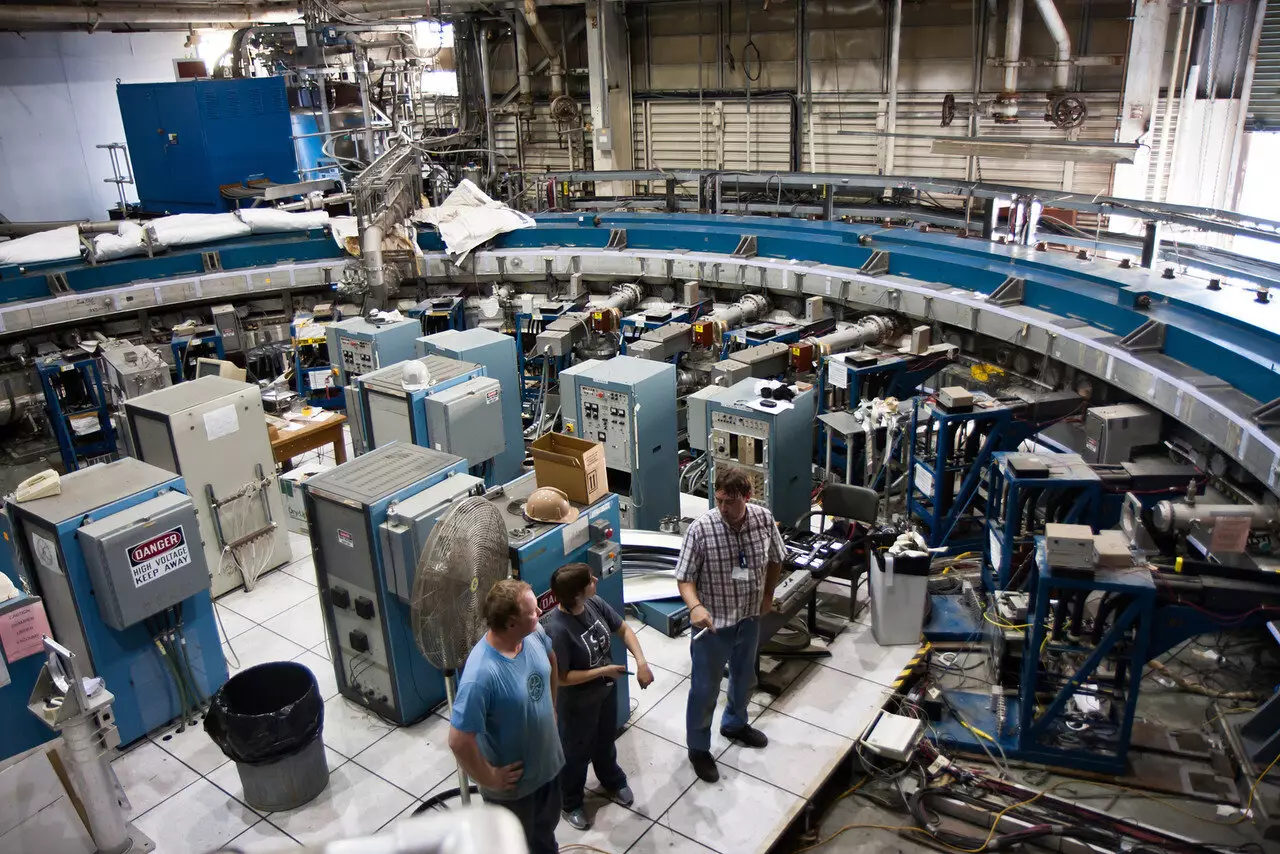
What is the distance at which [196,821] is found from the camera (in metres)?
3.88

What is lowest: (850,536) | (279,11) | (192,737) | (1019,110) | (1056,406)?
(192,737)

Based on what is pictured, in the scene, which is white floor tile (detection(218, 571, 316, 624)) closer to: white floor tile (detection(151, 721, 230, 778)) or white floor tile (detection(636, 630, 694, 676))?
white floor tile (detection(151, 721, 230, 778))

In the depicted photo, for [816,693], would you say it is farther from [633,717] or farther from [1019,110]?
[1019,110]

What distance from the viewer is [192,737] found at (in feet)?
14.5

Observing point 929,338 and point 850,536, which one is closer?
point 850,536

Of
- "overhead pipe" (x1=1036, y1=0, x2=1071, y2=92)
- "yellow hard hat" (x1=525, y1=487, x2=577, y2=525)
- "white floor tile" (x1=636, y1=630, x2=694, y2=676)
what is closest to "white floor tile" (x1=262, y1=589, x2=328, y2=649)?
"white floor tile" (x1=636, y1=630, x2=694, y2=676)

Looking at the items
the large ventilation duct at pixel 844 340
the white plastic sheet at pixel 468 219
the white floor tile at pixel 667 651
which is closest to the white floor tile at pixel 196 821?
the white floor tile at pixel 667 651

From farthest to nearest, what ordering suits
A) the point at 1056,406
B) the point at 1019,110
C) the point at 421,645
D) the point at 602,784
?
the point at 1019,110 < the point at 1056,406 < the point at 602,784 < the point at 421,645

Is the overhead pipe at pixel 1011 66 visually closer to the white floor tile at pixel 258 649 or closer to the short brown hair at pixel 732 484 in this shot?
the short brown hair at pixel 732 484

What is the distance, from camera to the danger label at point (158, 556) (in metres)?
4.10

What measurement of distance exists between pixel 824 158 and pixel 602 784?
9.60 meters

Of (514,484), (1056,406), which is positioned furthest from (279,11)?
(1056,406)

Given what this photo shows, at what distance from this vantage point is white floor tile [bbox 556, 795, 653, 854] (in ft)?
12.0

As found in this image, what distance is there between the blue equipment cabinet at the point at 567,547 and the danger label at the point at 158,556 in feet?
4.96
